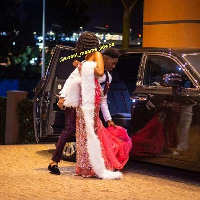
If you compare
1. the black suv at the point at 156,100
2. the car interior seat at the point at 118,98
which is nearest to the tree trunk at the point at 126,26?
the car interior seat at the point at 118,98

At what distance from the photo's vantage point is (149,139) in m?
8.09

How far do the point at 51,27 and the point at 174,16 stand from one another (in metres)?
38.9

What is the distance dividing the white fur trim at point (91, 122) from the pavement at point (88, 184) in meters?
0.14

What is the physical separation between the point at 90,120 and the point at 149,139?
810mm

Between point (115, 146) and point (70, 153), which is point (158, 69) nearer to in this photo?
point (115, 146)

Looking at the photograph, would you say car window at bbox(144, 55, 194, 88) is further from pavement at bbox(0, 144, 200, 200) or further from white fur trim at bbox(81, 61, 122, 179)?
pavement at bbox(0, 144, 200, 200)

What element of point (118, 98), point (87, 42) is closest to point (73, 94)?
point (87, 42)

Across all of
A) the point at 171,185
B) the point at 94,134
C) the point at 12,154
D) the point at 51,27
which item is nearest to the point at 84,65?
the point at 94,134

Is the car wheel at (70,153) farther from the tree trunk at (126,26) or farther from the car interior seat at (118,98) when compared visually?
the tree trunk at (126,26)

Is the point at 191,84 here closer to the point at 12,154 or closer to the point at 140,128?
the point at 140,128

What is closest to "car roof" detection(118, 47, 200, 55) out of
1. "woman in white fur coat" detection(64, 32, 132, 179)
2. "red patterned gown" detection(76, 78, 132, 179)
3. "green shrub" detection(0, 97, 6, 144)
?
"woman in white fur coat" detection(64, 32, 132, 179)

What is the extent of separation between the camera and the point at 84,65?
796 cm

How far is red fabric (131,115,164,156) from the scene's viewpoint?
312 inches

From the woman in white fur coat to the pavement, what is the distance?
0.17 m
